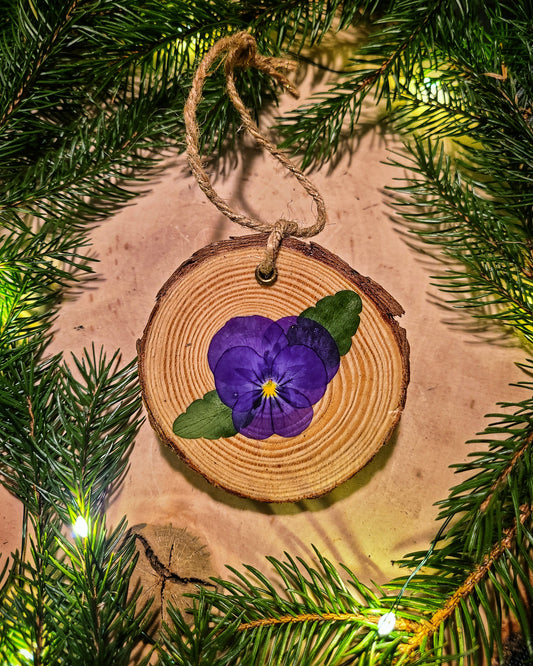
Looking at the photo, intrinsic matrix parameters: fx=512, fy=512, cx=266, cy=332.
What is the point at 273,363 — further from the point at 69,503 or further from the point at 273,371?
the point at 69,503

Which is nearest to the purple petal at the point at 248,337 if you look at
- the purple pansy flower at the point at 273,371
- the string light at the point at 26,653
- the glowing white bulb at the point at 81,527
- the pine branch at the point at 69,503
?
the purple pansy flower at the point at 273,371

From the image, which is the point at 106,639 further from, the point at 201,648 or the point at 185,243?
the point at 185,243

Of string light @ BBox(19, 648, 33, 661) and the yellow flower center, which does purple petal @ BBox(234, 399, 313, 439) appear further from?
string light @ BBox(19, 648, 33, 661)

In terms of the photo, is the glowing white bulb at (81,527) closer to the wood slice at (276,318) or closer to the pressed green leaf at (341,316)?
the wood slice at (276,318)

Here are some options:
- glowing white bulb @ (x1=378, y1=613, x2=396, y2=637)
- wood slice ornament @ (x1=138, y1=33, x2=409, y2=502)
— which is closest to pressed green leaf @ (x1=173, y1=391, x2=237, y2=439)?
wood slice ornament @ (x1=138, y1=33, x2=409, y2=502)

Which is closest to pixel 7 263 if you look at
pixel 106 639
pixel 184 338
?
pixel 184 338
